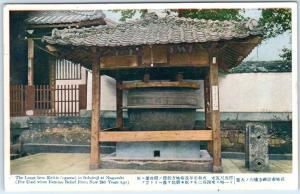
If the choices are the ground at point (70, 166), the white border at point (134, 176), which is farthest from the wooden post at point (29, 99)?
the white border at point (134, 176)

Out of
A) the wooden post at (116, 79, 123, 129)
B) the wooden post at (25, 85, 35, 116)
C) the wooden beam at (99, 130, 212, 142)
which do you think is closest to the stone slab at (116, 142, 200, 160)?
the wooden beam at (99, 130, 212, 142)

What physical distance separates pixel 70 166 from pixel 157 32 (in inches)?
85.9

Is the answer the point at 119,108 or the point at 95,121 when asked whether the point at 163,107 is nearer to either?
the point at 95,121

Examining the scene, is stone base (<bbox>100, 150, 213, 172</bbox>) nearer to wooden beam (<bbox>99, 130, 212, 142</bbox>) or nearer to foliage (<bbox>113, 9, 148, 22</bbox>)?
wooden beam (<bbox>99, 130, 212, 142</bbox>)

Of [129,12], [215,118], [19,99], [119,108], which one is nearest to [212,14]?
[129,12]

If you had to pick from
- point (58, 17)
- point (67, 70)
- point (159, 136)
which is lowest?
point (159, 136)

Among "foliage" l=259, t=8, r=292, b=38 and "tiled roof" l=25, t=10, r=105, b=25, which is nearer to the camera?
"foliage" l=259, t=8, r=292, b=38

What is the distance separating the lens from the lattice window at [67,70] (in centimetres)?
643

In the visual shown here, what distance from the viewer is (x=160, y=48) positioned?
4316 mm

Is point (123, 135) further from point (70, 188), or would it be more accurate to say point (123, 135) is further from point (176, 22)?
point (176, 22)

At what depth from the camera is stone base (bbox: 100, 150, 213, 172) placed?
4328 mm

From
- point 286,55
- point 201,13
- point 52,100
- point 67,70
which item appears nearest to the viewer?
point 201,13

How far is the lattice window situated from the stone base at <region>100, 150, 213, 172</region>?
2403 mm

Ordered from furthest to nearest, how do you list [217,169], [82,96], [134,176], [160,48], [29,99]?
1. [82,96]
2. [29,99]
3. [160,48]
4. [217,169]
5. [134,176]
